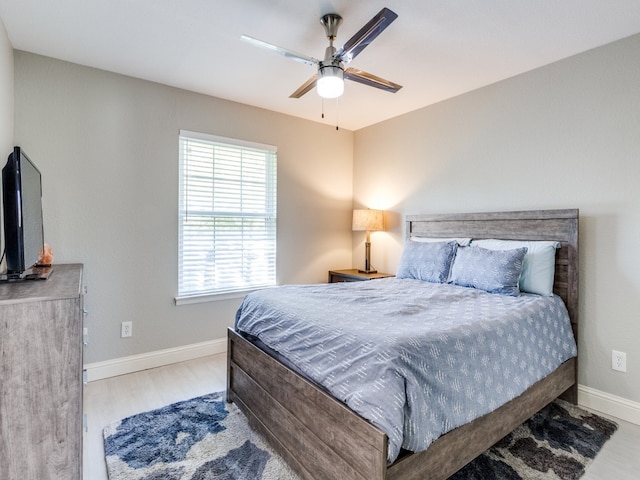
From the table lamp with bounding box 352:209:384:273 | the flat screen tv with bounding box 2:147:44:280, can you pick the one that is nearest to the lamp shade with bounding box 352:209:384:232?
the table lamp with bounding box 352:209:384:273

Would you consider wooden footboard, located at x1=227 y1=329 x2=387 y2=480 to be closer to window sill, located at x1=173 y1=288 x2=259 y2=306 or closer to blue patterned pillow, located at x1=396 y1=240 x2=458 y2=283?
window sill, located at x1=173 y1=288 x2=259 y2=306

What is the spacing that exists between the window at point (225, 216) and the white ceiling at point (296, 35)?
62cm

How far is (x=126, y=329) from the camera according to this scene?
9.38ft

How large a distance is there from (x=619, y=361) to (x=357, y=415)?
209 cm

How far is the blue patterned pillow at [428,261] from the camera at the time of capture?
2844mm

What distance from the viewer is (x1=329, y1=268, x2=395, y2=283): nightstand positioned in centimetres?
365

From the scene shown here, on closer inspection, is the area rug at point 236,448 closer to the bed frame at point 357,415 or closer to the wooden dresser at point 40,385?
the bed frame at point 357,415

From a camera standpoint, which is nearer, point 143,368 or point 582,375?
point 582,375

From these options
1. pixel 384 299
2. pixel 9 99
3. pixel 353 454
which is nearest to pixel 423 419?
pixel 353 454

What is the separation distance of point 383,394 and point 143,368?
8.13 ft

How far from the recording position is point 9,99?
7.47ft

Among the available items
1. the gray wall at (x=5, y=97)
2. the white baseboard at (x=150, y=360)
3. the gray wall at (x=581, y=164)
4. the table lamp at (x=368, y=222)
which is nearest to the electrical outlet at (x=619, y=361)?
the gray wall at (x=581, y=164)

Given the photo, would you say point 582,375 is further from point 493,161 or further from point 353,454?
point 353,454

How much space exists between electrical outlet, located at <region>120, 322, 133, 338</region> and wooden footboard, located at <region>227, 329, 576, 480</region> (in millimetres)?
1274
